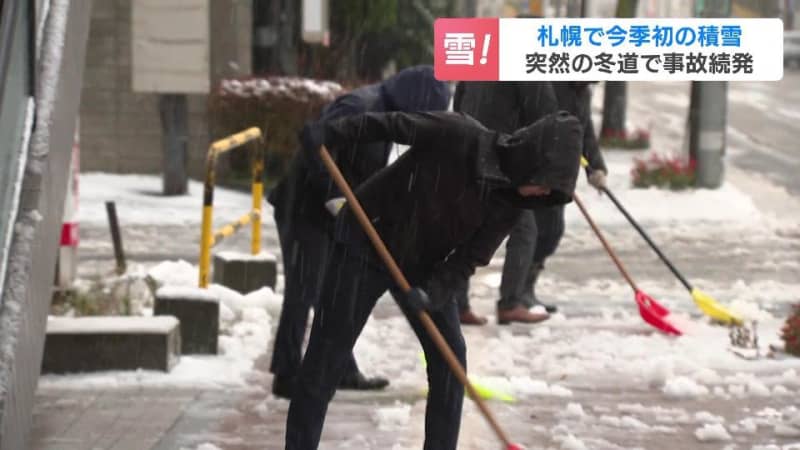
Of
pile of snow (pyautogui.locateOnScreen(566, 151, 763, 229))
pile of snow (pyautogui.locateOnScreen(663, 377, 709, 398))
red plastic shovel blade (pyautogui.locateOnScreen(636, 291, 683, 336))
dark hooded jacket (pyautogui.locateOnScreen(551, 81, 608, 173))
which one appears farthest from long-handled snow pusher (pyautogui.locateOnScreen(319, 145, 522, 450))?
pile of snow (pyautogui.locateOnScreen(566, 151, 763, 229))

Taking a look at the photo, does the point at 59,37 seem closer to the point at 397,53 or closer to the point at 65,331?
the point at 65,331

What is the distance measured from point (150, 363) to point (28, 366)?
201 cm

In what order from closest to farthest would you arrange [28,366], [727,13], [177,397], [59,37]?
[28,366]
[59,37]
[177,397]
[727,13]

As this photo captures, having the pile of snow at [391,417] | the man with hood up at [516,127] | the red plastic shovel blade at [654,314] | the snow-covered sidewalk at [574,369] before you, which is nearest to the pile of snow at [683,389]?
the snow-covered sidewalk at [574,369]

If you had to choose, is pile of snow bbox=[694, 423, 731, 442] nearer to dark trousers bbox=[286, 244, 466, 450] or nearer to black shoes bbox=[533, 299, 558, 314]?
dark trousers bbox=[286, 244, 466, 450]

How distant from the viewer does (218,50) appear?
63.7 ft

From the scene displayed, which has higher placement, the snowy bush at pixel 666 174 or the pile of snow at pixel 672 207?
the snowy bush at pixel 666 174

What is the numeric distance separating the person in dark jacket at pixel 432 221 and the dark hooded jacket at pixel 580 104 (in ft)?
12.8

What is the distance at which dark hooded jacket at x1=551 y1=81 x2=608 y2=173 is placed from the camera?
9.77 meters

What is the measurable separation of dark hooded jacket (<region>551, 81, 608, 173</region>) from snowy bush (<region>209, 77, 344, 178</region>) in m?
7.67

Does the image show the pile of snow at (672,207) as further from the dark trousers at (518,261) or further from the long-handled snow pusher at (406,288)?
the long-handled snow pusher at (406,288)

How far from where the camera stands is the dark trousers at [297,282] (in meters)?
7.64

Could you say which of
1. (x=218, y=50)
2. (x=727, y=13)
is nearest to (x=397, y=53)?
(x=218, y=50)

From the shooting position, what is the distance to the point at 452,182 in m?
5.62
